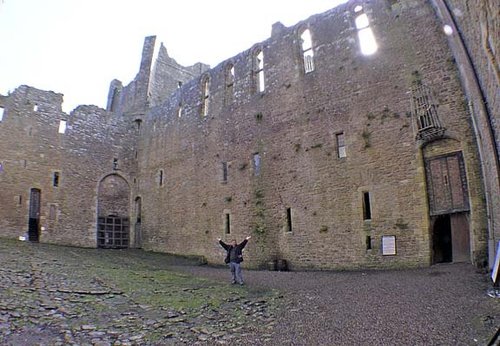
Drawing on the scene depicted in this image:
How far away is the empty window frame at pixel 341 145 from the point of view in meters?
14.6

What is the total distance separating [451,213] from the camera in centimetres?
1188

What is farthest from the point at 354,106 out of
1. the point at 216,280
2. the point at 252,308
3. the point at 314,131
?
the point at 252,308

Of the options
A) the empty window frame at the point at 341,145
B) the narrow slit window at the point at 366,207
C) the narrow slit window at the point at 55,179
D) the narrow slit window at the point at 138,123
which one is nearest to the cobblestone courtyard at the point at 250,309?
the narrow slit window at the point at 366,207

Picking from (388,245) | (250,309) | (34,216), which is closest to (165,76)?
(34,216)

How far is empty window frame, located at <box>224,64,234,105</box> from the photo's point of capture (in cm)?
1970

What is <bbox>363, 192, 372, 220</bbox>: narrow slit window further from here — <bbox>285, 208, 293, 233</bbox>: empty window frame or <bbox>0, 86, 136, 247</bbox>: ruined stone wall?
<bbox>0, 86, 136, 247</bbox>: ruined stone wall

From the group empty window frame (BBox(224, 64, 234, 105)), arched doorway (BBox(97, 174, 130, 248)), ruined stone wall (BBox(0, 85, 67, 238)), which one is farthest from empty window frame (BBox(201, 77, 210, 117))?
ruined stone wall (BBox(0, 85, 67, 238))

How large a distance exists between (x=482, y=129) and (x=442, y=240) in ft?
13.1

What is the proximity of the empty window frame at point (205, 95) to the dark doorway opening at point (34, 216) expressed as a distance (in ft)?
31.9

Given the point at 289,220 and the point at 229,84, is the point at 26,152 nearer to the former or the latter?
the point at 229,84

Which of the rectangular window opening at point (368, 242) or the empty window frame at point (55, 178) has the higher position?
the empty window frame at point (55, 178)

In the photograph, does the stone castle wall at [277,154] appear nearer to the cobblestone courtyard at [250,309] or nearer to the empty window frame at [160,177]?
the empty window frame at [160,177]

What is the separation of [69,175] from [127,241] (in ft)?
16.6

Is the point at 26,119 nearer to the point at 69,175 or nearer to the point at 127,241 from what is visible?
the point at 69,175
